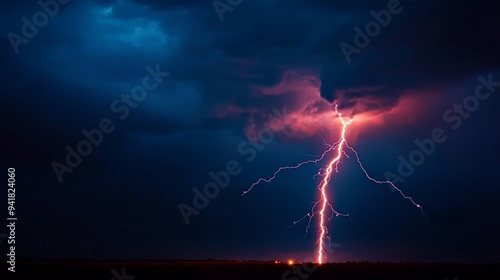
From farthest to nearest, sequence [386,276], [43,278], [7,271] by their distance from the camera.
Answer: [7,271]
[386,276]
[43,278]

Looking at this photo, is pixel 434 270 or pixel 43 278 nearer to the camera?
pixel 43 278

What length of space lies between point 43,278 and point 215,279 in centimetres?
1011

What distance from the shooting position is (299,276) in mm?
38969

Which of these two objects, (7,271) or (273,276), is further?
(7,271)

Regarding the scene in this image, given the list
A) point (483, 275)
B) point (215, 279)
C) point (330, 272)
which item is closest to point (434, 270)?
point (483, 275)

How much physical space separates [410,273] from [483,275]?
4817 millimetres

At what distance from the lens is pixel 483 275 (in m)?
42.3

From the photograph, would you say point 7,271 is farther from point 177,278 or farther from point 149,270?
point 177,278

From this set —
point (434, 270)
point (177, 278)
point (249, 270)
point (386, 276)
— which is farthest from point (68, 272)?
point (434, 270)

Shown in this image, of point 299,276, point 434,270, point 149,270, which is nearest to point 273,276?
point 299,276

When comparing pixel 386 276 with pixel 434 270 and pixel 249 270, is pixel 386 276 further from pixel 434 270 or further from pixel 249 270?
pixel 249 270

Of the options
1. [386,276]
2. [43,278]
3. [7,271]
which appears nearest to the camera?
[43,278]

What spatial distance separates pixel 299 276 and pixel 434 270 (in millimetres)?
11758

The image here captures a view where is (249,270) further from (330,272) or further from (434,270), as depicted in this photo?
(434,270)
